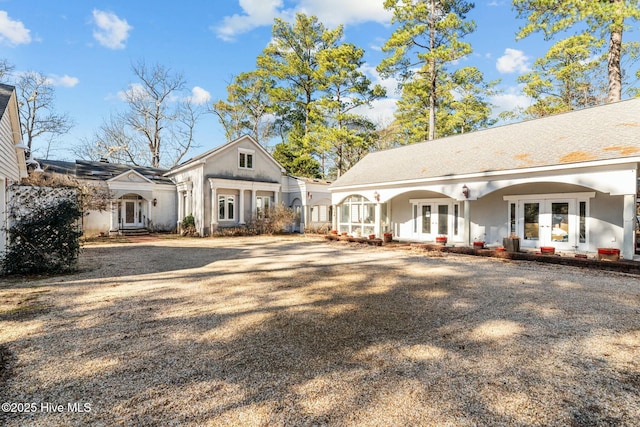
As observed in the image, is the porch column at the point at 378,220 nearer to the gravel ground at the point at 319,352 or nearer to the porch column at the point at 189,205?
the gravel ground at the point at 319,352

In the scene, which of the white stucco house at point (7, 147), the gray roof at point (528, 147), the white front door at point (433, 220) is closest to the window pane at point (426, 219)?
the white front door at point (433, 220)

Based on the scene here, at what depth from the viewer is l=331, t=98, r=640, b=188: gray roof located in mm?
9852

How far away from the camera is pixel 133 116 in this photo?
3322 centimetres

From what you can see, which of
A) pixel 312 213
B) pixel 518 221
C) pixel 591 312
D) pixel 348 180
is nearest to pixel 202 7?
pixel 348 180

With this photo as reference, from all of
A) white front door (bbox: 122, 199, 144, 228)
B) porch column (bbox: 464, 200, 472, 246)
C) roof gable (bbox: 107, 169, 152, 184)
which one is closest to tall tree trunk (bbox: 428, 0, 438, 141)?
porch column (bbox: 464, 200, 472, 246)

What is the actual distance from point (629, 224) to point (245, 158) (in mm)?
19408

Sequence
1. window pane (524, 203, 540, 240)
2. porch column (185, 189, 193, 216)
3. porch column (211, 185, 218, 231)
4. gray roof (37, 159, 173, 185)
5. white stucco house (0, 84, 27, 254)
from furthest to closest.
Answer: porch column (185, 189, 193, 216)
gray roof (37, 159, 173, 185)
porch column (211, 185, 218, 231)
window pane (524, 203, 540, 240)
white stucco house (0, 84, 27, 254)

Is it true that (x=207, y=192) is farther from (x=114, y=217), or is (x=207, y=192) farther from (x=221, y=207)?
(x=114, y=217)

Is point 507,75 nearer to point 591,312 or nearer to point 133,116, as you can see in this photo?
point 591,312

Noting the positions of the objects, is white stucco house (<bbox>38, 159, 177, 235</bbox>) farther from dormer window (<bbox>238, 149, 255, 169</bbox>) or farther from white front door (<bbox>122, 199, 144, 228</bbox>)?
dormer window (<bbox>238, 149, 255, 169</bbox>)

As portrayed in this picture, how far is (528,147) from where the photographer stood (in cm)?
1202

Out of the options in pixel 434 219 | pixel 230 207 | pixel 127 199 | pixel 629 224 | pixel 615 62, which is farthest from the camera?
pixel 230 207

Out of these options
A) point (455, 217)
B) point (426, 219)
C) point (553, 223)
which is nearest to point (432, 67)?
point (426, 219)

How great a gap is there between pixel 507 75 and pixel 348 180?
52.8 feet
